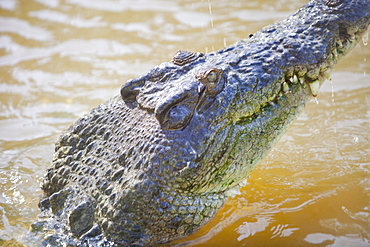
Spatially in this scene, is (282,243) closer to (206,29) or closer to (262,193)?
(262,193)

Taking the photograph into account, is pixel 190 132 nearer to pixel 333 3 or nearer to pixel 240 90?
pixel 240 90

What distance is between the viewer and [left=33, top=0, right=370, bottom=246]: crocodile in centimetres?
283

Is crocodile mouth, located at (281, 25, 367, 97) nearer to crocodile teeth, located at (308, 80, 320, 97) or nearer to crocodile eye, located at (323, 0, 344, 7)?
crocodile teeth, located at (308, 80, 320, 97)

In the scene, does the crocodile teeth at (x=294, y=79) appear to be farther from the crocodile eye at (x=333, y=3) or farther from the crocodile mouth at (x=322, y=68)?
the crocodile eye at (x=333, y=3)

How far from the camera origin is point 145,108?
A: 9.94 ft

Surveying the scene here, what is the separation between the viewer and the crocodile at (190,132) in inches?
112

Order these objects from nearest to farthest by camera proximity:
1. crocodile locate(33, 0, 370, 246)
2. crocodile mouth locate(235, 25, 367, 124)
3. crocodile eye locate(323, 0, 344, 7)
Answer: crocodile locate(33, 0, 370, 246)
crocodile mouth locate(235, 25, 367, 124)
crocodile eye locate(323, 0, 344, 7)

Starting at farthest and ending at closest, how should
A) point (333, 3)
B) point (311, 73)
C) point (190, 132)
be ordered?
1. point (333, 3)
2. point (311, 73)
3. point (190, 132)

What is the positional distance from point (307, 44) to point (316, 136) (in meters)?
1.90

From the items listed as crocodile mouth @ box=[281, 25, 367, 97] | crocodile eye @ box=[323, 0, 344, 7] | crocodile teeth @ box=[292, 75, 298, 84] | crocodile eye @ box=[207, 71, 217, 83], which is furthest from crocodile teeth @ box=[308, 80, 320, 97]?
crocodile eye @ box=[207, 71, 217, 83]

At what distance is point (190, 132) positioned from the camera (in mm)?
2840

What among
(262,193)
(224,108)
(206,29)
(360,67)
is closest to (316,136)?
(262,193)

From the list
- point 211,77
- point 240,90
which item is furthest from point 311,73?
point 211,77

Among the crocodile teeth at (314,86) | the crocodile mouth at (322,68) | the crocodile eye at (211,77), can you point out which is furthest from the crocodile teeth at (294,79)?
the crocodile eye at (211,77)
